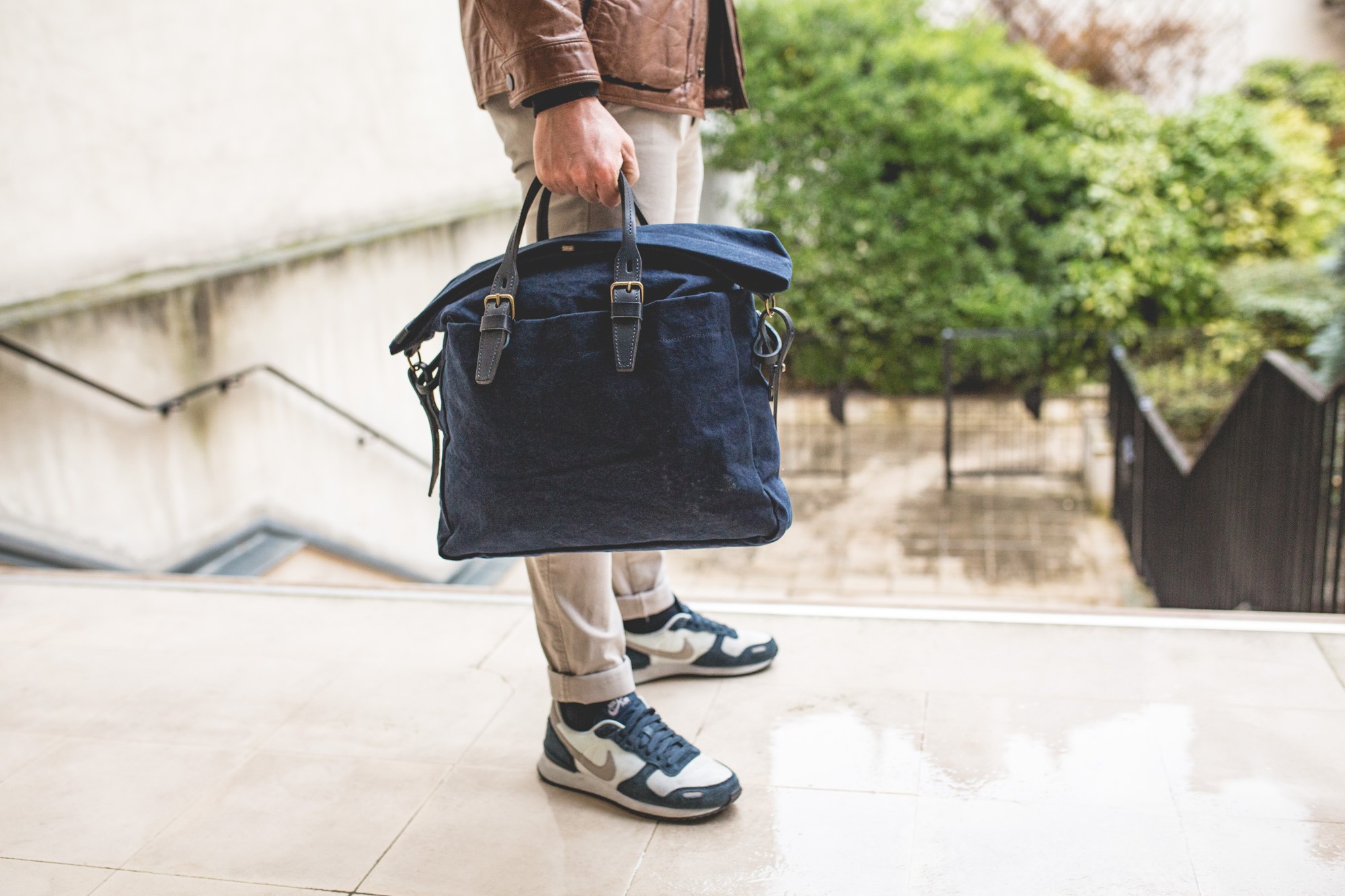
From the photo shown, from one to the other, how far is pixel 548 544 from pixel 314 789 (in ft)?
2.00

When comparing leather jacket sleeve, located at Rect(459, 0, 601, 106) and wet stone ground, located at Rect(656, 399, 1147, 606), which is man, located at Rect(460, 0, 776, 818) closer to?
leather jacket sleeve, located at Rect(459, 0, 601, 106)

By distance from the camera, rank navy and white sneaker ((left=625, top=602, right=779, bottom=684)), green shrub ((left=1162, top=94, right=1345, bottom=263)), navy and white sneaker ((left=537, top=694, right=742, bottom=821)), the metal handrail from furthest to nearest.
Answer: green shrub ((left=1162, top=94, right=1345, bottom=263)) < the metal handrail < navy and white sneaker ((left=625, top=602, right=779, bottom=684)) < navy and white sneaker ((left=537, top=694, right=742, bottom=821))

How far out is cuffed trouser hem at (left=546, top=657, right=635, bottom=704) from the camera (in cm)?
152

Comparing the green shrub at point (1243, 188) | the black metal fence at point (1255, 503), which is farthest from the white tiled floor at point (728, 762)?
the green shrub at point (1243, 188)

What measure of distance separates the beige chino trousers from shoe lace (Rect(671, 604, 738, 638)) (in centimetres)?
27

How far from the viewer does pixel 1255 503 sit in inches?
130

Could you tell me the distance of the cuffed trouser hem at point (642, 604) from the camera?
1.81 m

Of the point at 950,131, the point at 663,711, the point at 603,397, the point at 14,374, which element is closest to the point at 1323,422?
the point at 663,711

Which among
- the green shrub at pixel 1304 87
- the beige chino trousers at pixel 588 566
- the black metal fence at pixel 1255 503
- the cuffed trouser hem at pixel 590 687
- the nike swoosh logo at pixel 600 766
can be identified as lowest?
the black metal fence at pixel 1255 503

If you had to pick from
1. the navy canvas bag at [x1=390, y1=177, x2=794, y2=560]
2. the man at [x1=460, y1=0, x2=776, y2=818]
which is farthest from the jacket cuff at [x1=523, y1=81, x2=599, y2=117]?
the navy canvas bag at [x1=390, y1=177, x2=794, y2=560]

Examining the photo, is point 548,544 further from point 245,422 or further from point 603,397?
point 245,422

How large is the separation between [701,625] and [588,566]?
0.42 meters

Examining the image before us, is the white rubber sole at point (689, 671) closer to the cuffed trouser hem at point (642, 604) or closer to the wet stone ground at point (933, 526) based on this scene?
the cuffed trouser hem at point (642, 604)

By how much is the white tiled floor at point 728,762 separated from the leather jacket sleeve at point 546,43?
0.96 metres
